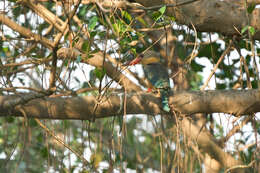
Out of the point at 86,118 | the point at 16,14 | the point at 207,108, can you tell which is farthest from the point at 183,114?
the point at 16,14

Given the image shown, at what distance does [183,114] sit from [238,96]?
1.16ft

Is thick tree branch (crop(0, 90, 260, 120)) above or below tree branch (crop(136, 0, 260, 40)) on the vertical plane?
below

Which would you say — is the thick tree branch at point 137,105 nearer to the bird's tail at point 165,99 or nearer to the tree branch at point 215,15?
the bird's tail at point 165,99

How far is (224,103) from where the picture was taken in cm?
236

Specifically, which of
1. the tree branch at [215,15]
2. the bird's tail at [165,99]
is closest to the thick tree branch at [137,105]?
the bird's tail at [165,99]

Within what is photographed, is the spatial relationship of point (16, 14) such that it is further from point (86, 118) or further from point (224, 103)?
point (224, 103)

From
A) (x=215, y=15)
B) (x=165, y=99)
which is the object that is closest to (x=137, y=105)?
(x=165, y=99)

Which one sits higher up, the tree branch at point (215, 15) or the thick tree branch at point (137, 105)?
the tree branch at point (215, 15)

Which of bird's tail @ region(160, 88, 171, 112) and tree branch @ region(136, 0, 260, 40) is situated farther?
bird's tail @ region(160, 88, 171, 112)

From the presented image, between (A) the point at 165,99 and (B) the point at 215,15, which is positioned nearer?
(B) the point at 215,15

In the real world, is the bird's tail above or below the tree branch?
below

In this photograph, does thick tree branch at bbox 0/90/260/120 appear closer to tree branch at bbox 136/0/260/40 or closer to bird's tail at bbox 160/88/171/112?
bird's tail at bbox 160/88/171/112

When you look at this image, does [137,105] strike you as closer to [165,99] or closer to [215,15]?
[165,99]

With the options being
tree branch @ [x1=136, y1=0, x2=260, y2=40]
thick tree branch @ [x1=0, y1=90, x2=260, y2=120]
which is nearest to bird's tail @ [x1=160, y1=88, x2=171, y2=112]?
Answer: thick tree branch @ [x1=0, y1=90, x2=260, y2=120]
